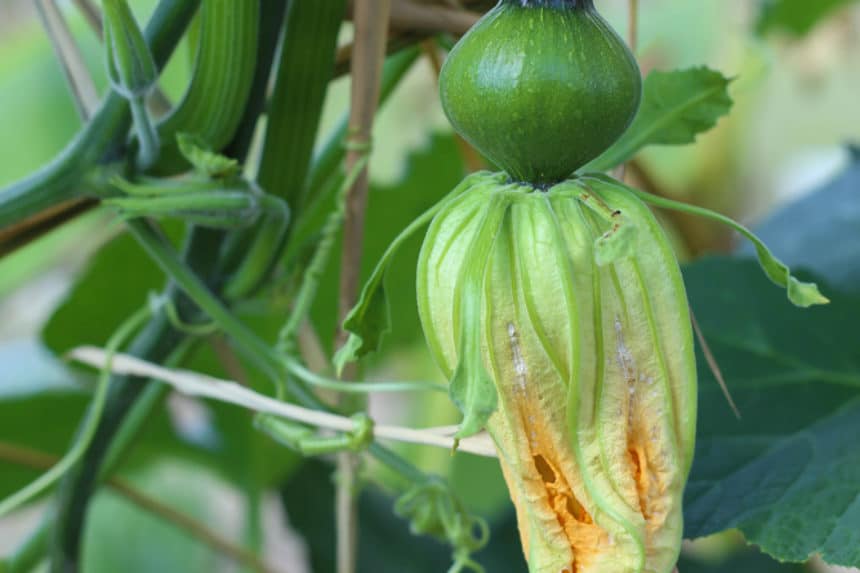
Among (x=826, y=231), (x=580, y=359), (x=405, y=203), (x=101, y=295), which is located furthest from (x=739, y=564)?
(x=580, y=359)

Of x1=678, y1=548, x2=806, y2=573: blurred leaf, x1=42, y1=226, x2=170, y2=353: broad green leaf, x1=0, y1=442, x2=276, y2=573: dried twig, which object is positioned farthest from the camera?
x1=678, y1=548, x2=806, y2=573: blurred leaf

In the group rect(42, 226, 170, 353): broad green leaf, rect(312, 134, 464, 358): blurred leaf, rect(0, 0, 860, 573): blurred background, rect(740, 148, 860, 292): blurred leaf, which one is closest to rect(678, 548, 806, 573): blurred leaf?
rect(0, 0, 860, 573): blurred background

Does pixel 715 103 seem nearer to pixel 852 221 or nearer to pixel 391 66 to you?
pixel 391 66

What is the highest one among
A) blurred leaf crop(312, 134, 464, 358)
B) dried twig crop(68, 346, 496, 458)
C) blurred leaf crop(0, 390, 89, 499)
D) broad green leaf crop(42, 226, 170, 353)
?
dried twig crop(68, 346, 496, 458)

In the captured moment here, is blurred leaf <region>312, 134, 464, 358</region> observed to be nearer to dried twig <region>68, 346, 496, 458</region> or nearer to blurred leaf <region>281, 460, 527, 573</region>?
blurred leaf <region>281, 460, 527, 573</region>

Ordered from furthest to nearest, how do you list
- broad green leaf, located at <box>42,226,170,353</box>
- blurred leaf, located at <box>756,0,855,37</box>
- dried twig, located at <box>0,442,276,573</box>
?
blurred leaf, located at <box>756,0,855,37</box> → broad green leaf, located at <box>42,226,170,353</box> → dried twig, located at <box>0,442,276,573</box>

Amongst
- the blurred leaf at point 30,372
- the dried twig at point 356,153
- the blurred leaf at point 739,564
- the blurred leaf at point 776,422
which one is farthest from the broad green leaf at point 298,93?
the blurred leaf at point 739,564
